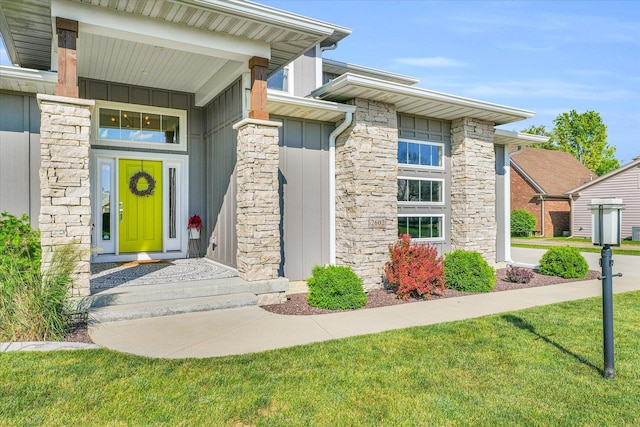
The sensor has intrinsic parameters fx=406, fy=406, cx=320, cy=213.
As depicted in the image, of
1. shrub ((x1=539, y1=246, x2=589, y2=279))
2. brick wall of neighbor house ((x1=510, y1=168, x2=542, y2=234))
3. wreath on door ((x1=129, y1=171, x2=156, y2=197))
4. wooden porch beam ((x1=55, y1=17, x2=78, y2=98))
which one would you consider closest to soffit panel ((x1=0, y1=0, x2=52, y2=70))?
wooden porch beam ((x1=55, y1=17, x2=78, y2=98))

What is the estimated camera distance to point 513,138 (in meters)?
10.0

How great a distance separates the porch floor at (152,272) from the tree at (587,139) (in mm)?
37941

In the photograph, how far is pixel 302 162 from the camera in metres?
7.69

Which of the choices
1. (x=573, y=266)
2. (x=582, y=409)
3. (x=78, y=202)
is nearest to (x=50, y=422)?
(x=78, y=202)

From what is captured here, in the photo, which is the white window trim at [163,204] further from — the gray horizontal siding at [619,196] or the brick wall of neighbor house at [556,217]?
the brick wall of neighbor house at [556,217]

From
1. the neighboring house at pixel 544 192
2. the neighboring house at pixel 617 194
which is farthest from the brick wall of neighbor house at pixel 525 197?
the neighboring house at pixel 617 194

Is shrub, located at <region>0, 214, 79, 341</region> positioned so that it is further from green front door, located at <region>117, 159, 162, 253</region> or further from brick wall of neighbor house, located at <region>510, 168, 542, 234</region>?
brick wall of neighbor house, located at <region>510, 168, 542, 234</region>

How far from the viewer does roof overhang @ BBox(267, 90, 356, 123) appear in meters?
6.84

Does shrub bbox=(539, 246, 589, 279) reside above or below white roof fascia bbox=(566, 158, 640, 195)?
below

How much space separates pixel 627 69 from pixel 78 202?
3143 centimetres

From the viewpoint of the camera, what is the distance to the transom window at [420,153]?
28.7 feet

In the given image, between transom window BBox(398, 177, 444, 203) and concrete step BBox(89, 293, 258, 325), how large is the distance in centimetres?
421

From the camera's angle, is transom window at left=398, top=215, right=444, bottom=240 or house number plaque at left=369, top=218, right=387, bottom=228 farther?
transom window at left=398, top=215, right=444, bottom=240

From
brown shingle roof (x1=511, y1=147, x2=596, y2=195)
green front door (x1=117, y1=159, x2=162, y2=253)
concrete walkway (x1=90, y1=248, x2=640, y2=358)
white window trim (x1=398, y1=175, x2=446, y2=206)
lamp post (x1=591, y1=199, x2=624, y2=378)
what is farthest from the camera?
brown shingle roof (x1=511, y1=147, x2=596, y2=195)
